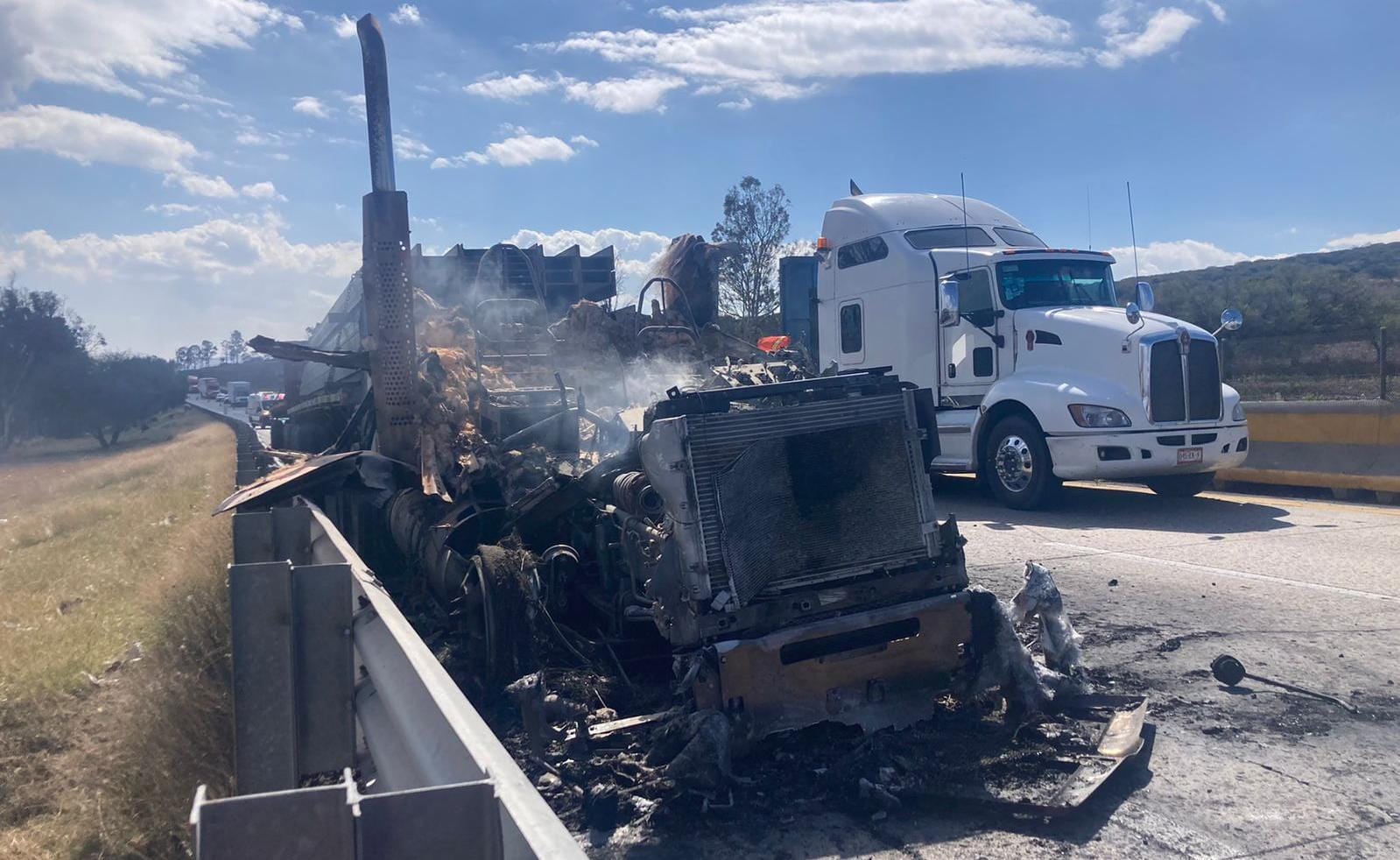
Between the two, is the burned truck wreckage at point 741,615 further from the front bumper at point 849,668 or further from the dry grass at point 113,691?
the dry grass at point 113,691

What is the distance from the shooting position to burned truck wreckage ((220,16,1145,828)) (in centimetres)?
404

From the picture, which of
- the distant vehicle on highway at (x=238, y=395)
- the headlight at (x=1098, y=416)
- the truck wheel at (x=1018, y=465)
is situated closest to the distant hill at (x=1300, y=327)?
the truck wheel at (x=1018, y=465)

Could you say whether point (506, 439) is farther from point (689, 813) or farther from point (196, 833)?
point (196, 833)

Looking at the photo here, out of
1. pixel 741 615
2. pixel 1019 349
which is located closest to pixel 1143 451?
pixel 1019 349

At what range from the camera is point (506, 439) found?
672cm

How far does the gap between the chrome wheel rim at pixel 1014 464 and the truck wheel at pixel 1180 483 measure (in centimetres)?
146

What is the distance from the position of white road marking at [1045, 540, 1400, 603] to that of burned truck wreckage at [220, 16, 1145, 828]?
292 centimetres

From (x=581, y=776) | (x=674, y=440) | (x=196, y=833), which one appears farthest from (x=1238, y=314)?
(x=196, y=833)

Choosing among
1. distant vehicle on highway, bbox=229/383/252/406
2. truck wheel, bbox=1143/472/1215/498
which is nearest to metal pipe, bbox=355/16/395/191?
truck wheel, bbox=1143/472/1215/498

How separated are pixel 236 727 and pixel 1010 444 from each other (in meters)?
9.84

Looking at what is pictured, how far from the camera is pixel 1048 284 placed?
1204 cm

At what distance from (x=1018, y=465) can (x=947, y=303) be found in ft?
6.46

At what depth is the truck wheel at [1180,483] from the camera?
11797 millimetres

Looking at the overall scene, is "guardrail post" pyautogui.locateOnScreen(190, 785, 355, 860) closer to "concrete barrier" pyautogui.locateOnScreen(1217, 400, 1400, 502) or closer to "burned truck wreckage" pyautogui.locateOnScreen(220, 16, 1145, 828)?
"burned truck wreckage" pyautogui.locateOnScreen(220, 16, 1145, 828)
